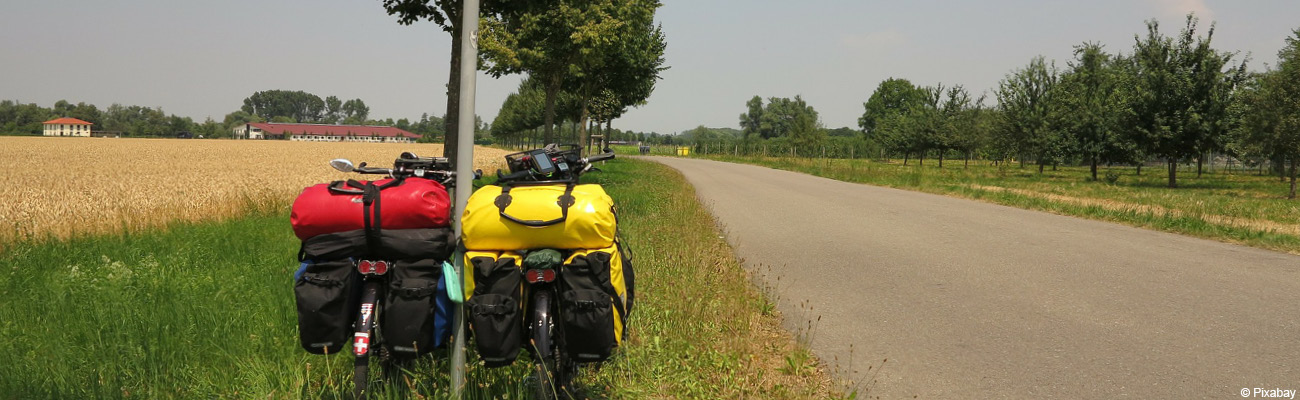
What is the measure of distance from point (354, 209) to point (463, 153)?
55cm

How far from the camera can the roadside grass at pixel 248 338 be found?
13.3 feet

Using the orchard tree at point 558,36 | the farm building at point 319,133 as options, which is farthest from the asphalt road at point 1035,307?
the farm building at point 319,133

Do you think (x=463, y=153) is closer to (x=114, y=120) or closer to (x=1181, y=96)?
(x=1181, y=96)

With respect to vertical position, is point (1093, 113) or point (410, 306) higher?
point (1093, 113)

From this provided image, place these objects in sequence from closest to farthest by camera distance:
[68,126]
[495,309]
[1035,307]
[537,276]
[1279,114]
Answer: [495,309] < [537,276] < [1035,307] < [1279,114] < [68,126]

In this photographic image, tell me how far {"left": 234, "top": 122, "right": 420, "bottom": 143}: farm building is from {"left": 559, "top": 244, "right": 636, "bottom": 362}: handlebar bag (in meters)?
159

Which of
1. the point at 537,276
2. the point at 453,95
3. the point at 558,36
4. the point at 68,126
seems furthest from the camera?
the point at 68,126

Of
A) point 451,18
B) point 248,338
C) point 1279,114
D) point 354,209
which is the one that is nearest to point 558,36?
point 451,18

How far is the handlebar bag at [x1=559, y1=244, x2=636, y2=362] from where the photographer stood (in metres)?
3.31

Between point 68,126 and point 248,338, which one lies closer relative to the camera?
point 248,338

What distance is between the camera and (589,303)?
3.29 m

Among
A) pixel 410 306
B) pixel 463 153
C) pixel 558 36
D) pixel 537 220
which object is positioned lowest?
pixel 410 306

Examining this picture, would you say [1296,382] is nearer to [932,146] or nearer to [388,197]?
[388,197]

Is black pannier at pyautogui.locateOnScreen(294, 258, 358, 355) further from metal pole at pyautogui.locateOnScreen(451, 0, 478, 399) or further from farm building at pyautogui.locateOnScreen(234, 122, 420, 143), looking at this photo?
farm building at pyautogui.locateOnScreen(234, 122, 420, 143)
